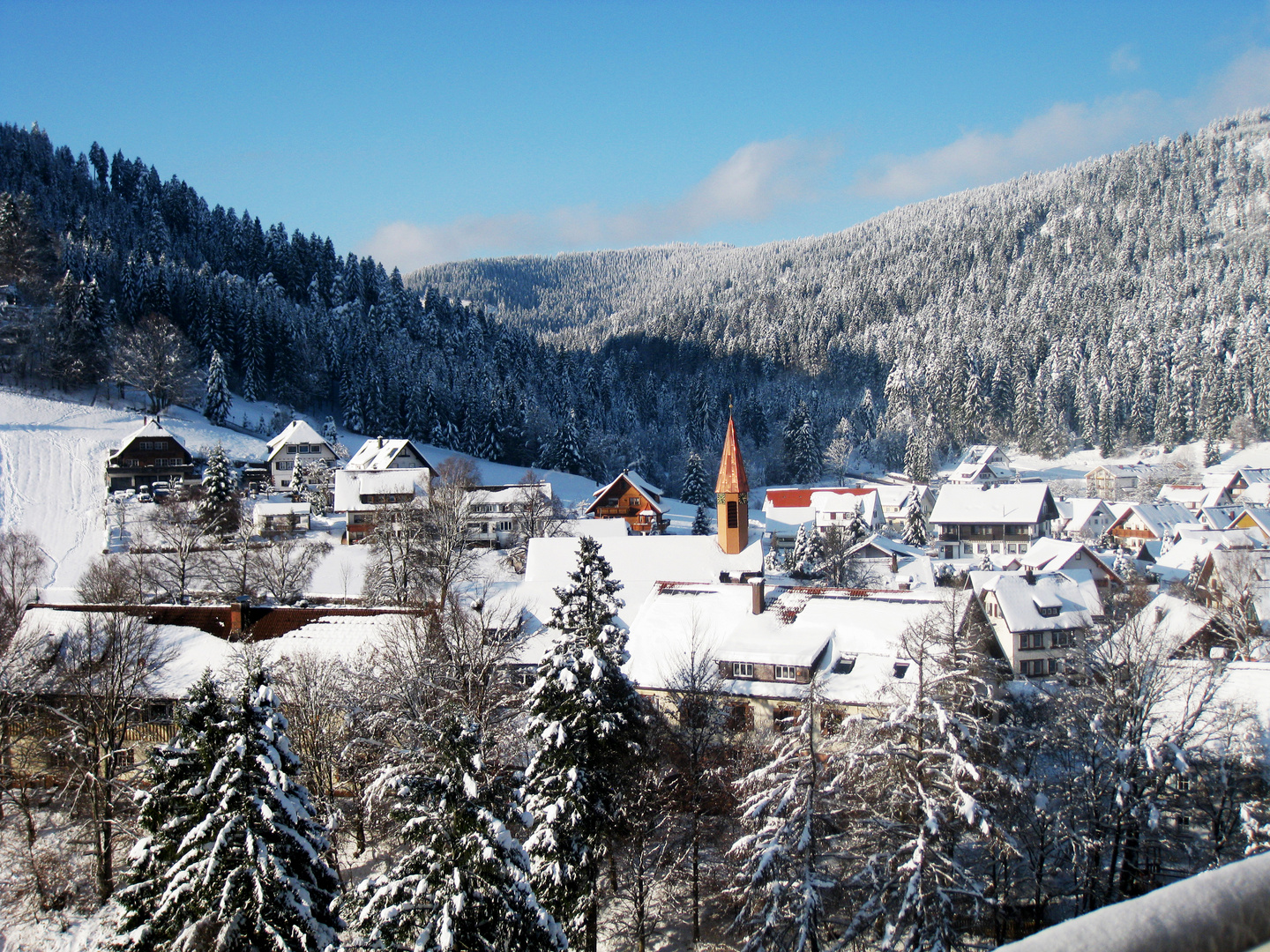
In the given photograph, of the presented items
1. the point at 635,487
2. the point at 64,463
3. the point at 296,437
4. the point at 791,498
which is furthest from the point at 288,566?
the point at 791,498

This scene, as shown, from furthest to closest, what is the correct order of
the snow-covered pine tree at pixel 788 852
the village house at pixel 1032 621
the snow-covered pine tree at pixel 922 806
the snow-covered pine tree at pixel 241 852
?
the village house at pixel 1032 621 < the snow-covered pine tree at pixel 788 852 < the snow-covered pine tree at pixel 922 806 < the snow-covered pine tree at pixel 241 852

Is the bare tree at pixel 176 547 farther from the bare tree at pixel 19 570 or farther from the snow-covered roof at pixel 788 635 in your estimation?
the snow-covered roof at pixel 788 635

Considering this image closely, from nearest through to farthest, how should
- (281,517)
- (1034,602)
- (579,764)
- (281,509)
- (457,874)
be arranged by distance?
(457,874) → (579,764) → (1034,602) → (281,517) → (281,509)

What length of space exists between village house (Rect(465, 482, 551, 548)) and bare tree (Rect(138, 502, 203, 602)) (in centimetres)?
1757

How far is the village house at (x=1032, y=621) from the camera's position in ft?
112

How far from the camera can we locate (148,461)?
66188mm

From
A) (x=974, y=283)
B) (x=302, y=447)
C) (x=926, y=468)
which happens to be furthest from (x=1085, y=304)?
(x=302, y=447)

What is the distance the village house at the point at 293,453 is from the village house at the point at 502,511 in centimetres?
1992

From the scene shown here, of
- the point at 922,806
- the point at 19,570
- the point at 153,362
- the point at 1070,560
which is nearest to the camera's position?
the point at 922,806

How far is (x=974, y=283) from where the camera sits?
6983 inches

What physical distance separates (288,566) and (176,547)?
669cm

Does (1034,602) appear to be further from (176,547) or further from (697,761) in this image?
(176,547)

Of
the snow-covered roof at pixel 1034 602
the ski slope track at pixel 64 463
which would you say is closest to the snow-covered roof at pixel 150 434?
the ski slope track at pixel 64 463

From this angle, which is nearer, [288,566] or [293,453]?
[288,566]
